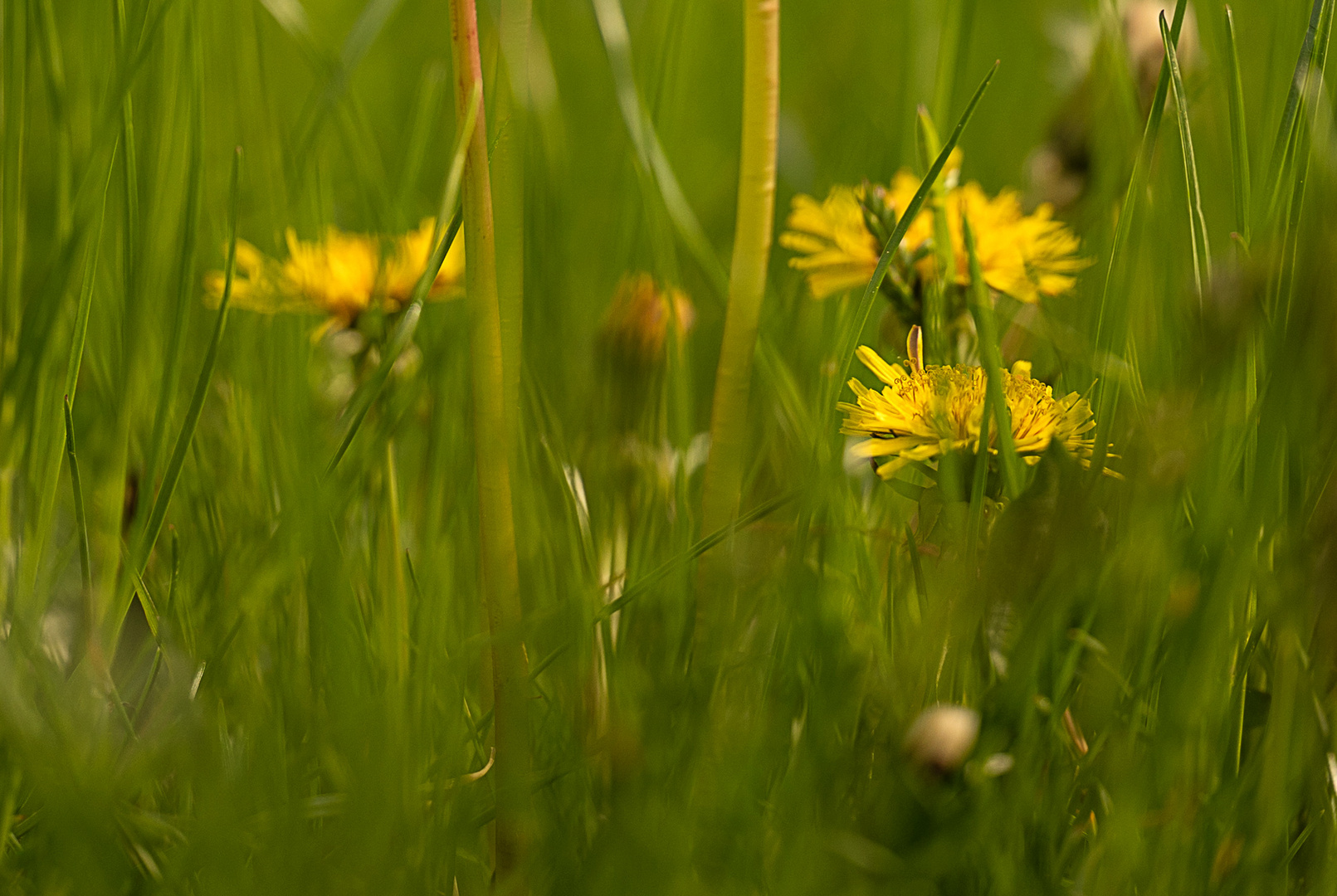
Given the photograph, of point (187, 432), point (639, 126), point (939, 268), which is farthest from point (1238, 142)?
point (187, 432)

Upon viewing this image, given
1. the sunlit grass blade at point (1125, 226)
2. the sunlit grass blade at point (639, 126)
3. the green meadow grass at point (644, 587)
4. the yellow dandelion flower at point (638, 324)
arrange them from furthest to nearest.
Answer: the yellow dandelion flower at point (638, 324) < the sunlit grass blade at point (639, 126) < the sunlit grass blade at point (1125, 226) < the green meadow grass at point (644, 587)

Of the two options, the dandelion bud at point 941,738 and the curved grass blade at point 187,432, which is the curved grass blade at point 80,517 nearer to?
the curved grass blade at point 187,432

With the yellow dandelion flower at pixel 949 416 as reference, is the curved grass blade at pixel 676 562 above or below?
below

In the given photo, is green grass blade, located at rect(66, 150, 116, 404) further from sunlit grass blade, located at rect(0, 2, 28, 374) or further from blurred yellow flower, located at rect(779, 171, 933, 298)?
blurred yellow flower, located at rect(779, 171, 933, 298)

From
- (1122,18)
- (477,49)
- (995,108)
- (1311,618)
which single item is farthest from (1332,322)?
(995,108)

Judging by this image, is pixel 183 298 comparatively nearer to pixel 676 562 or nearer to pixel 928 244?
pixel 676 562

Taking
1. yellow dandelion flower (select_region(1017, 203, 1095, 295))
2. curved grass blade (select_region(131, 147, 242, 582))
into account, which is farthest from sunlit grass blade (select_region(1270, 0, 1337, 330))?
curved grass blade (select_region(131, 147, 242, 582))

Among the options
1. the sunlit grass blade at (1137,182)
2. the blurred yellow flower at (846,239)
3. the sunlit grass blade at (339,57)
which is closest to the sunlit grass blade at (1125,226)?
the sunlit grass blade at (1137,182)
